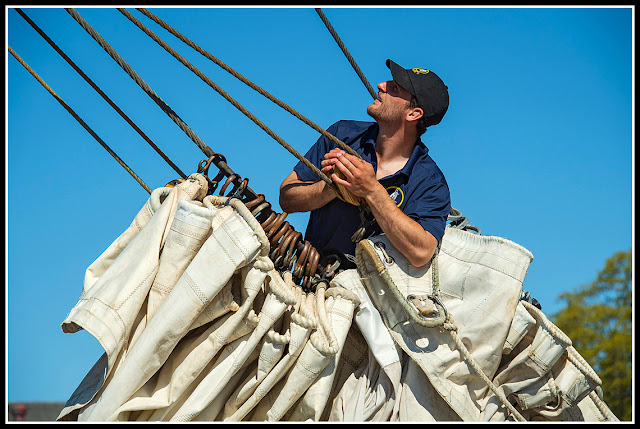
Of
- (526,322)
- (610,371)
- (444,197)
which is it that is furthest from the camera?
(610,371)

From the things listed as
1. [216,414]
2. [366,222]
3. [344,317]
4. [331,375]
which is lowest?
[216,414]

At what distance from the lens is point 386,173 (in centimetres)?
408

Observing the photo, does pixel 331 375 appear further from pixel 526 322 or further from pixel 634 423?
pixel 634 423

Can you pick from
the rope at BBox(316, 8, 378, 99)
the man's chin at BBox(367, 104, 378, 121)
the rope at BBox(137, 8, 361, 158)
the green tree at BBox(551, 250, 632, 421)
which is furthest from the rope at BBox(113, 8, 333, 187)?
the green tree at BBox(551, 250, 632, 421)

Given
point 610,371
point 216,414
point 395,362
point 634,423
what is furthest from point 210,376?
point 610,371

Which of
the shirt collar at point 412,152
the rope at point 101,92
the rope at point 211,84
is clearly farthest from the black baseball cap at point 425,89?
the rope at point 101,92

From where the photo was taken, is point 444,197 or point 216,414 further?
point 444,197

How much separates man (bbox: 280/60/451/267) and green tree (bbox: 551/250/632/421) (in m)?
14.5

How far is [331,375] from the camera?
3.38 metres

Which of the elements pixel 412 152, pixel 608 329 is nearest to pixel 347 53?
pixel 412 152

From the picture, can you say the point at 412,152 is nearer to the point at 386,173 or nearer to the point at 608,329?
the point at 386,173

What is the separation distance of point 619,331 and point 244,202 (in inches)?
667

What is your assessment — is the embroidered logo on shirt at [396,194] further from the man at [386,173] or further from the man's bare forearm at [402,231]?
the man's bare forearm at [402,231]

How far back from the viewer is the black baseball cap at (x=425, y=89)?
4.19 meters
